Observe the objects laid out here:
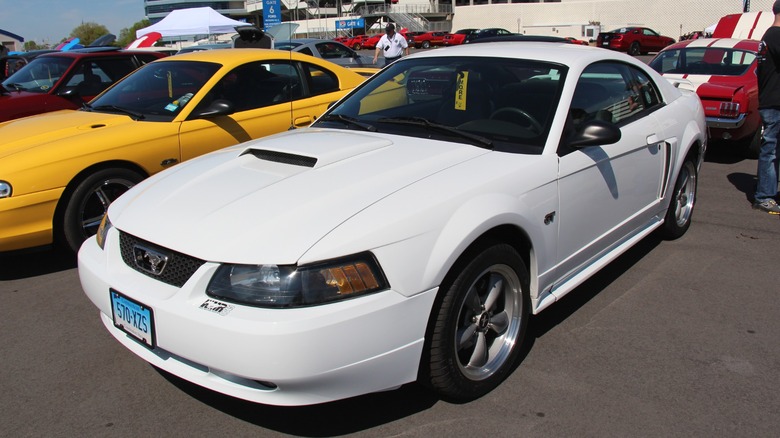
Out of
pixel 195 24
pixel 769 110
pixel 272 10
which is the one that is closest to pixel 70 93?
pixel 272 10

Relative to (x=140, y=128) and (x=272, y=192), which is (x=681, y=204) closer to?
(x=272, y=192)

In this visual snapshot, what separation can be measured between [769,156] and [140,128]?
5.54 meters

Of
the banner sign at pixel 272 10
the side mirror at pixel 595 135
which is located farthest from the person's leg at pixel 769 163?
the banner sign at pixel 272 10

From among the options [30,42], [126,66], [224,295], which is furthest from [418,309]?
[30,42]

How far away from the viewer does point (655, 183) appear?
420 cm

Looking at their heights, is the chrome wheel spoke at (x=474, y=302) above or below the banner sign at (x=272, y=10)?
below

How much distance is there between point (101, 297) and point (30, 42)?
7707 cm

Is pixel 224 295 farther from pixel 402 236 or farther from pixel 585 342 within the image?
pixel 585 342

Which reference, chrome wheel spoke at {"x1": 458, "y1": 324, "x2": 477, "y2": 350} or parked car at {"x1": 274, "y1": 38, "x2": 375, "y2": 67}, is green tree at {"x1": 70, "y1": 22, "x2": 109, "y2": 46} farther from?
chrome wheel spoke at {"x1": 458, "y1": 324, "x2": 477, "y2": 350}

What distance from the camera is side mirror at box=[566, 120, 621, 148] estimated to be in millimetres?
3209

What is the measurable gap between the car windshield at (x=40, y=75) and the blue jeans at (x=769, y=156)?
7750 millimetres

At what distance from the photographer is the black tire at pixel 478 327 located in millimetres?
2590

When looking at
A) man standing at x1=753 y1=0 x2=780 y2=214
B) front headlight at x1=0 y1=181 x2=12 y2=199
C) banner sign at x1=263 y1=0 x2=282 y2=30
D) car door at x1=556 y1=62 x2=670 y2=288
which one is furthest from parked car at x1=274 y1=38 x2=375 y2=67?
A: car door at x1=556 y1=62 x2=670 y2=288

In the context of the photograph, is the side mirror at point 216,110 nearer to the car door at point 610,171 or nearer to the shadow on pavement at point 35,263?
the shadow on pavement at point 35,263
